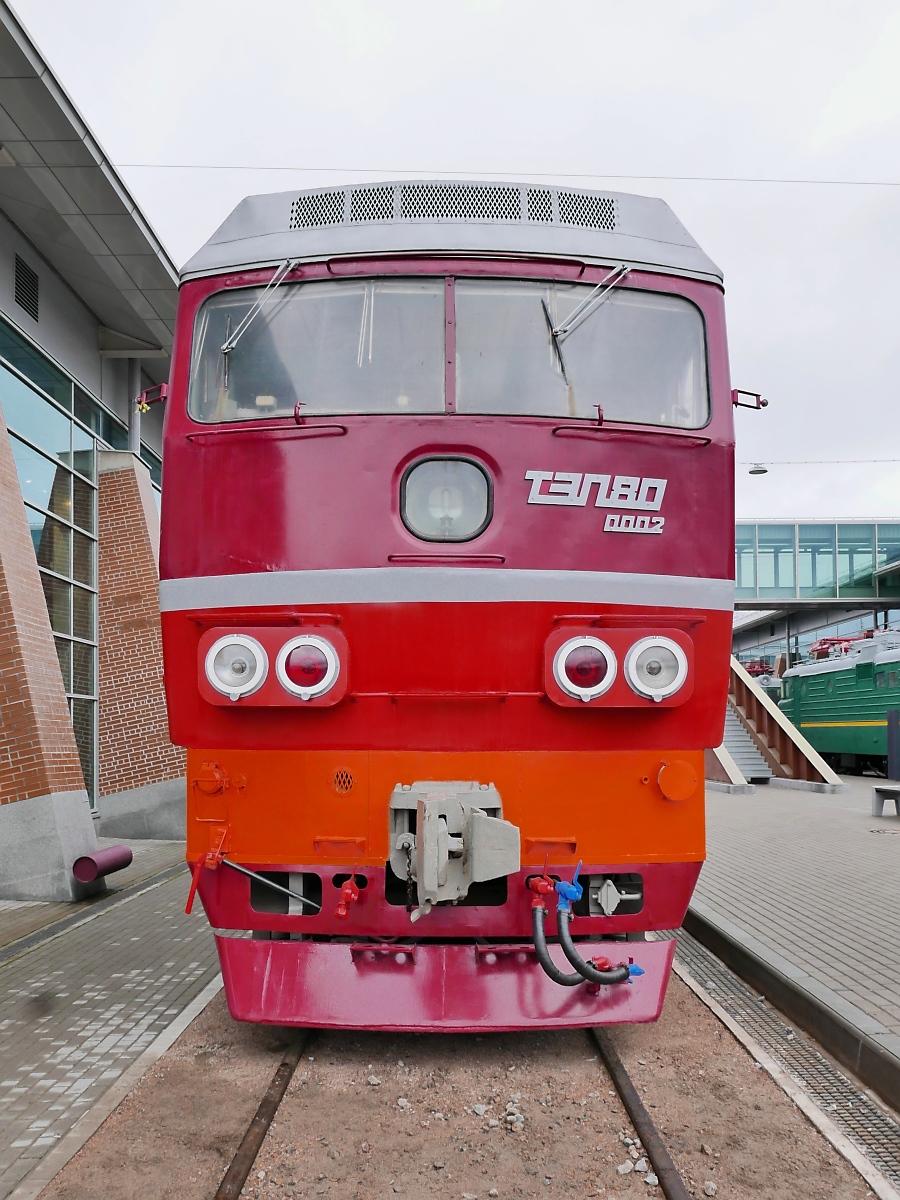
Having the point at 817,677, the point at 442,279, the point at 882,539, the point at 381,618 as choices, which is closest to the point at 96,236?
the point at 442,279

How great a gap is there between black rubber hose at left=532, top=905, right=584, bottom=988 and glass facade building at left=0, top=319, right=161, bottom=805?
819 centimetres

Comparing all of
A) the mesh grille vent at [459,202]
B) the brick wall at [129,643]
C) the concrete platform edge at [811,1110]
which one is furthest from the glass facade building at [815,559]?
the mesh grille vent at [459,202]

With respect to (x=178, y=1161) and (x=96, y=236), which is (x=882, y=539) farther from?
(x=178, y=1161)

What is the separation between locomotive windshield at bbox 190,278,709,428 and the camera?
4.13m

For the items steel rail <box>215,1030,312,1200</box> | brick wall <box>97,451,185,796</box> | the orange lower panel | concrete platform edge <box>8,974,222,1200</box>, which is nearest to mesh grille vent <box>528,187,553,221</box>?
the orange lower panel

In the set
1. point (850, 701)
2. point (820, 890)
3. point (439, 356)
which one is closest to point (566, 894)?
point (439, 356)

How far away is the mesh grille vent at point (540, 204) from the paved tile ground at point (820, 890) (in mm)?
4109

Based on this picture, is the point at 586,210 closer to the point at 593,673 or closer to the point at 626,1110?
the point at 593,673

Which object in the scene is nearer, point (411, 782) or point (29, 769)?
point (411, 782)

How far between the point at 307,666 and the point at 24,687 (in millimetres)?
5363

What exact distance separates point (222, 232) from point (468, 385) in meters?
1.51

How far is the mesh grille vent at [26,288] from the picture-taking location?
1032 cm

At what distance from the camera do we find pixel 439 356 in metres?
4.15

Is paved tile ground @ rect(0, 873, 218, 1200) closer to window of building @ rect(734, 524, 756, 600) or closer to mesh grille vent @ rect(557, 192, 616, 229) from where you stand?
mesh grille vent @ rect(557, 192, 616, 229)
